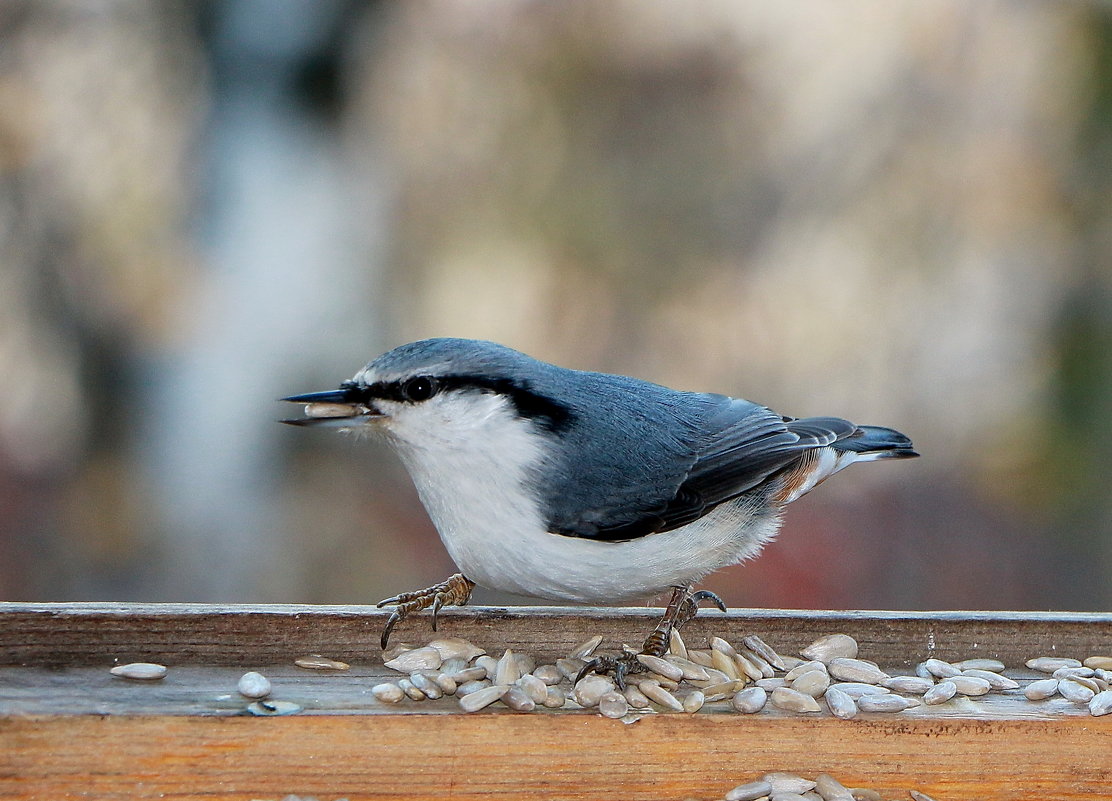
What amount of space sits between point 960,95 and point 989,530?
8.34 ft

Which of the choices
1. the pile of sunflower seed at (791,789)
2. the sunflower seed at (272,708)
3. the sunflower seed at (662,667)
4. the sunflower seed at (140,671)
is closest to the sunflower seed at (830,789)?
the pile of sunflower seed at (791,789)

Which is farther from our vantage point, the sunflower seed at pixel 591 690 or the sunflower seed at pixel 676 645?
the sunflower seed at pixel 676 645

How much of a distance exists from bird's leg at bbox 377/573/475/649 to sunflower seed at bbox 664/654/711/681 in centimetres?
53

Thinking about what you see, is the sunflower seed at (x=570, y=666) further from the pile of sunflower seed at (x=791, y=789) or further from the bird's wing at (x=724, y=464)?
the pile of sunflower seed at (x=791, y=789)

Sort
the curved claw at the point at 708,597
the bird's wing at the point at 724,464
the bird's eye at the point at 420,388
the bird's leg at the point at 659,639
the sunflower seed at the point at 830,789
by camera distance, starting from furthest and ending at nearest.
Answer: the curved claw at the point at 708,597 → the bird's wing at the point at 724,464 → the bird's eye at the point at 420,388 → the bird's leg at the point at 659,639 → the sunflower seed at the point at 830,789

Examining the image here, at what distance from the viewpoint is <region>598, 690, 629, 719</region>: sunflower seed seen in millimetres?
2188

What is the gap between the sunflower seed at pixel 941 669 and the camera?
2521 millimetres

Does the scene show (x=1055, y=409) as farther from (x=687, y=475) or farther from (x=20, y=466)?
(x=20, y=466)

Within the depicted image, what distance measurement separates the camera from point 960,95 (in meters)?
6.86

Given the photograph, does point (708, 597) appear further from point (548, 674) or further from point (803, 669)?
point (548, 674)

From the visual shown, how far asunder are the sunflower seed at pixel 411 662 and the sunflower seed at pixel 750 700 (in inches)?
24.0

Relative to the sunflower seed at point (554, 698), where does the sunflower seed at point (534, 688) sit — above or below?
above

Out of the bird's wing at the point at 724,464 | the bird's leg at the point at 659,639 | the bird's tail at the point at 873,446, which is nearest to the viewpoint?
the bird's leg at the point at 659,639

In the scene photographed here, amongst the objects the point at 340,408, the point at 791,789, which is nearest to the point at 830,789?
the point at 791,789
